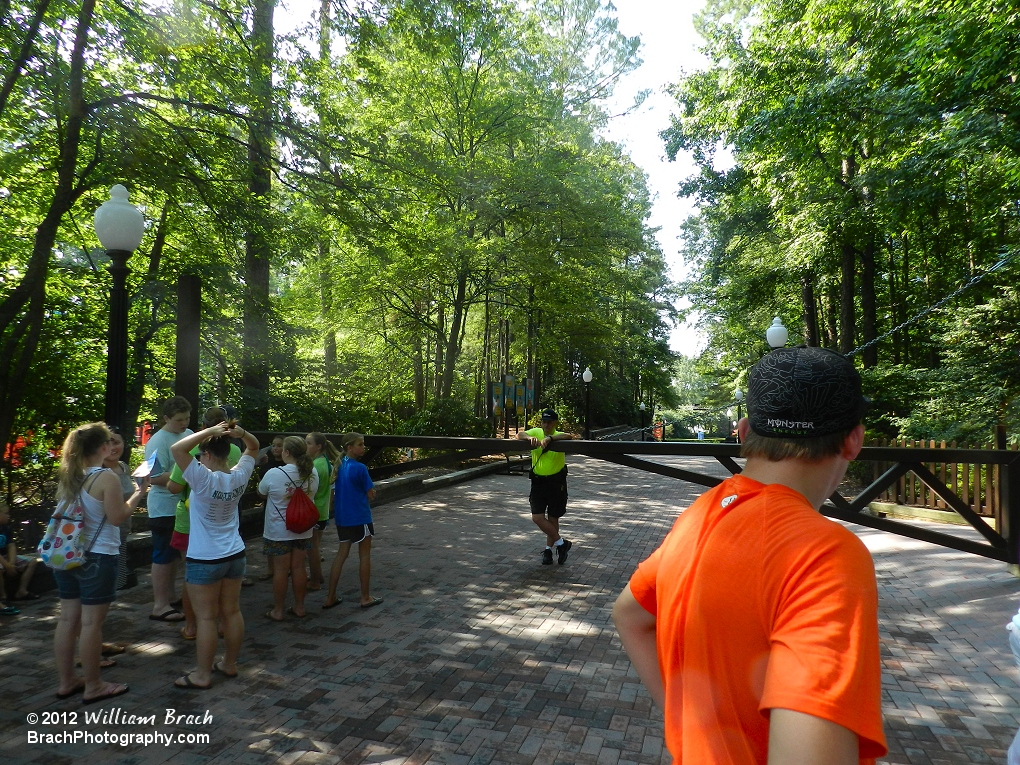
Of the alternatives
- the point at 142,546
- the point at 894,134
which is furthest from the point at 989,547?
the point at 894,134

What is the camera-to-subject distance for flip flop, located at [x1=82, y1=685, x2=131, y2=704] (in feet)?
14.5

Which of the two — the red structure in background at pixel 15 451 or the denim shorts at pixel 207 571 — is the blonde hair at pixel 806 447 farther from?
the red structure in background at pixel 15 451

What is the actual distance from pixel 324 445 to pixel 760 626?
6.22 metres

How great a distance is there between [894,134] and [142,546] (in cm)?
1530

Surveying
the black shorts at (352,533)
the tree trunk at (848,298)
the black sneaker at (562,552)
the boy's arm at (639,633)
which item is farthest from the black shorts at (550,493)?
the tree trunk at (848,298)

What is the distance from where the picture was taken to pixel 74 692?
14.9 feet

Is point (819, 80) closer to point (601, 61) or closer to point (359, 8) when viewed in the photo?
point (359, 8)

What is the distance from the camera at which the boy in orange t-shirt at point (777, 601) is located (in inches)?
37.6

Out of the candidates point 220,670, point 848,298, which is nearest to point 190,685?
point 220,670

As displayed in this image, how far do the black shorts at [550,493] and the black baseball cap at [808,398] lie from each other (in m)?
7.21

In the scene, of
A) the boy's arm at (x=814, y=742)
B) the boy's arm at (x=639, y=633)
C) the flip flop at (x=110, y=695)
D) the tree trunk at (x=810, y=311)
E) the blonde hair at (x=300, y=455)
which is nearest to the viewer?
the boy's arm at (x=814, y=742)

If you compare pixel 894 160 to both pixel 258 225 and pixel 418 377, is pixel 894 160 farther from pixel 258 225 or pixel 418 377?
pixel 418 377

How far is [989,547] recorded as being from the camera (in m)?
6.43

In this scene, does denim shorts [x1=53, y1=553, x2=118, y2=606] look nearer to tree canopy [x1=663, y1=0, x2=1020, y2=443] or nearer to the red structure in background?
the red structure in background
